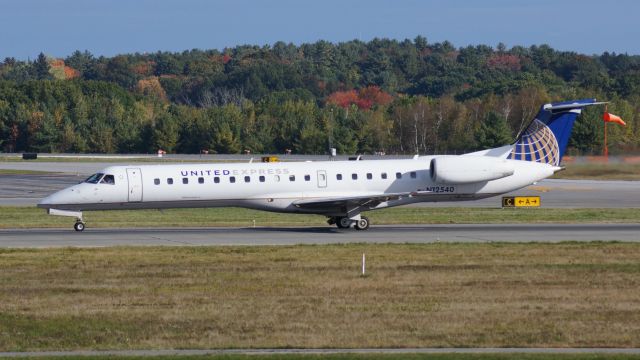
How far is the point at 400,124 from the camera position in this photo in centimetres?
→ 11769

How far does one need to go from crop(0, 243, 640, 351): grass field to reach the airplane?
242 inches

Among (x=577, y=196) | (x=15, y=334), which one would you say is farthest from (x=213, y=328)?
(x=577, y=196)

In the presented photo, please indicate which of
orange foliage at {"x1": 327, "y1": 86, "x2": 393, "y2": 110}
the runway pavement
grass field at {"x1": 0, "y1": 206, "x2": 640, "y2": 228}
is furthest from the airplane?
orange foliage at {"x1": 327, "y1": 86, "x2": 393, "y2": 110}

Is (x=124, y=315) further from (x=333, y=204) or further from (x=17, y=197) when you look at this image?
(x=17, y=197)

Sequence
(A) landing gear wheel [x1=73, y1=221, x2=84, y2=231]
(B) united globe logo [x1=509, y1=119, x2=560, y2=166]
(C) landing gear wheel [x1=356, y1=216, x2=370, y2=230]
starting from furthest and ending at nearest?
(B) united globe logo [x1=509, y1=119, x2=560, y2=166], (C) landing gear wheel [x1=356, y1=216, x2=370, y2=230], (A) landing gear wheel [x1=73, y1=221, x2=84, y2=231]

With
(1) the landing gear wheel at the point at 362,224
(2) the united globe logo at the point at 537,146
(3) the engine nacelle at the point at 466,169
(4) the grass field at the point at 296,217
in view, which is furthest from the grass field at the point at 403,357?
(4) the grass field at the point at 296,217

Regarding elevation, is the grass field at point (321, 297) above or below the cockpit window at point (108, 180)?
below

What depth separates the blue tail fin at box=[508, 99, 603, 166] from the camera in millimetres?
38656

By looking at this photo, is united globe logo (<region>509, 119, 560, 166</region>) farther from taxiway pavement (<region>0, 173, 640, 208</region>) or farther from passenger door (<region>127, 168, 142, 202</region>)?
passenger door (<region>127, 168, 142, 202</region>)

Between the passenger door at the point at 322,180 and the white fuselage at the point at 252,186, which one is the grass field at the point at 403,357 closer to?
the white fuselage at the point at 252,186

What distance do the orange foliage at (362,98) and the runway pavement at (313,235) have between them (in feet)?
478

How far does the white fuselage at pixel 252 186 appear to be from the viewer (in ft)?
117

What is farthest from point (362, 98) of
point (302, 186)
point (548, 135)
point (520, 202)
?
point (302, 186)

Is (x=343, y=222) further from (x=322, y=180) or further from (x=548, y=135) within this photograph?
(x=548, y=135)
